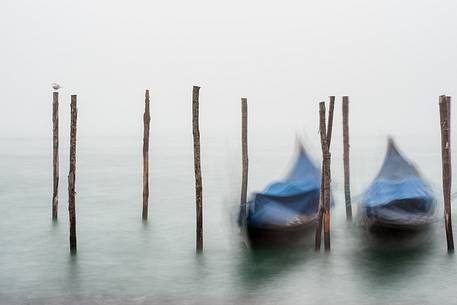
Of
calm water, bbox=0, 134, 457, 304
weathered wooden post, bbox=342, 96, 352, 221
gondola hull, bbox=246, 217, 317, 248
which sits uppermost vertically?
weathered wooden post, bbox=342, 96, 352, 221

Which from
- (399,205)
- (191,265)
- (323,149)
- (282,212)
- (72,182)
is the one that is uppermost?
(323,149)

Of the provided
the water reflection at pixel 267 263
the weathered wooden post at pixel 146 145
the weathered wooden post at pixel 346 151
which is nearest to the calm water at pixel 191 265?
the water reflection at pixel 267 263

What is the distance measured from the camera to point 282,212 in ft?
46.6

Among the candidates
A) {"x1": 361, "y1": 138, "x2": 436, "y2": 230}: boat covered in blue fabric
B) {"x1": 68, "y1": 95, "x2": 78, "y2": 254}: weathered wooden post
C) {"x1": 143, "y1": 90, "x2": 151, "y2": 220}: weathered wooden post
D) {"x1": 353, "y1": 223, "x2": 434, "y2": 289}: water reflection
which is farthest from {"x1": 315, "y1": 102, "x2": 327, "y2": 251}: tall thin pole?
{"x1": 143, "y1": 90, "x2": 151, "y2": 220}: weathered wooden post

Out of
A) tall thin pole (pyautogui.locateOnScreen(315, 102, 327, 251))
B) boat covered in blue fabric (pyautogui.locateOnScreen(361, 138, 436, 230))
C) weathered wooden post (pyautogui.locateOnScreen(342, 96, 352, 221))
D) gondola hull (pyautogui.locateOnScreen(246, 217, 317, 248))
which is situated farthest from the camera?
weathered wooden post (pyautogui.locateOnScreen(342, 96, 352, 221))

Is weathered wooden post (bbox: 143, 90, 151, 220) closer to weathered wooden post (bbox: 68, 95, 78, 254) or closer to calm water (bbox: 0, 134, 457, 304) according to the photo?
calm water (bbox: 0, 134, 457, 304)

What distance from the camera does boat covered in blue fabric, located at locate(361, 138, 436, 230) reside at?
14.2 metres

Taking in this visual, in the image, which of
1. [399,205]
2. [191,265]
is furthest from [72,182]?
[399,205]

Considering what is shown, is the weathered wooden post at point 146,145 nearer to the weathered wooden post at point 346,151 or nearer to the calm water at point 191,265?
the calm water at point 191,265

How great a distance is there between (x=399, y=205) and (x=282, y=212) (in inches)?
98.3

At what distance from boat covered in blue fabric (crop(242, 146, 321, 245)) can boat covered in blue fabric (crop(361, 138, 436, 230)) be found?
1166mm

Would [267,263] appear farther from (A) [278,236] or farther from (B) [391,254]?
(B) [391,254]

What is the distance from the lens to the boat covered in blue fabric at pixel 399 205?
14.2m

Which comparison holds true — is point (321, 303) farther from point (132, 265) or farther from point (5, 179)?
point (5, 179)
